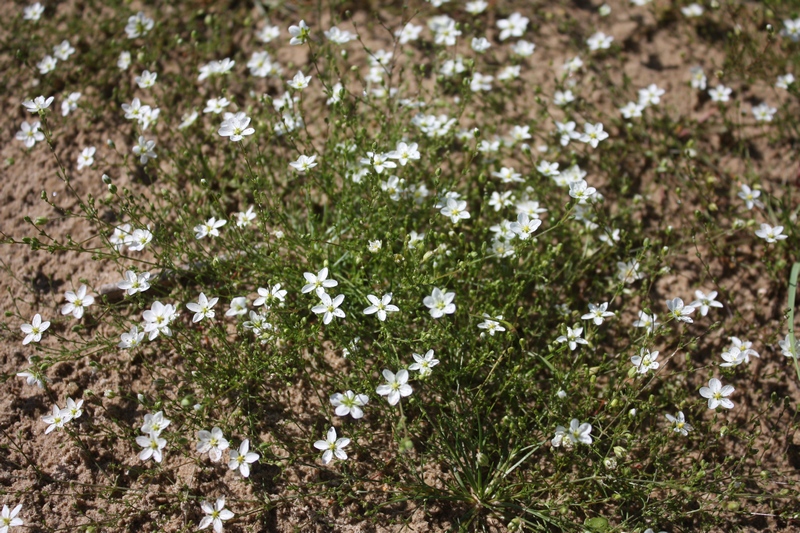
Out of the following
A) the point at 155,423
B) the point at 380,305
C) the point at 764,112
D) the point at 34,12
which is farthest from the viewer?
the point at 34,12

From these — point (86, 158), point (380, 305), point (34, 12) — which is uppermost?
point (34, 12)

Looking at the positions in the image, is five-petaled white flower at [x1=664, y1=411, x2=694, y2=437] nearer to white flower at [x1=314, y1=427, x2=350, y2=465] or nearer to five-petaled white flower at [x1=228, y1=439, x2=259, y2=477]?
white flower at [x1=314, y1=427, x2=350, y2=465]

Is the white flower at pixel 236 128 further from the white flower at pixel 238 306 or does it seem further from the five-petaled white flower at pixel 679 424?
the five-petaled white flower at pixel 679 424

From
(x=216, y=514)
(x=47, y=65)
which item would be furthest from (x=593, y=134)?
(x=47, y=65)

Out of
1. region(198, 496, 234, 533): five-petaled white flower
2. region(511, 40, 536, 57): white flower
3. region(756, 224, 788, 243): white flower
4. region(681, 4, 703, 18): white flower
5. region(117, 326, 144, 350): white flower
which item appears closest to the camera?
region(198, 496, 234, 533): five-petaled white flower

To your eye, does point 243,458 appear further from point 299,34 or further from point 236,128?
point 299,34

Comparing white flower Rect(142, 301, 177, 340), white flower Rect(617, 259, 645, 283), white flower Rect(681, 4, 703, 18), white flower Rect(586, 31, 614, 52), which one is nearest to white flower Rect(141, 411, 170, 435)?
white flower Rect(142, 301, 177, 340)
